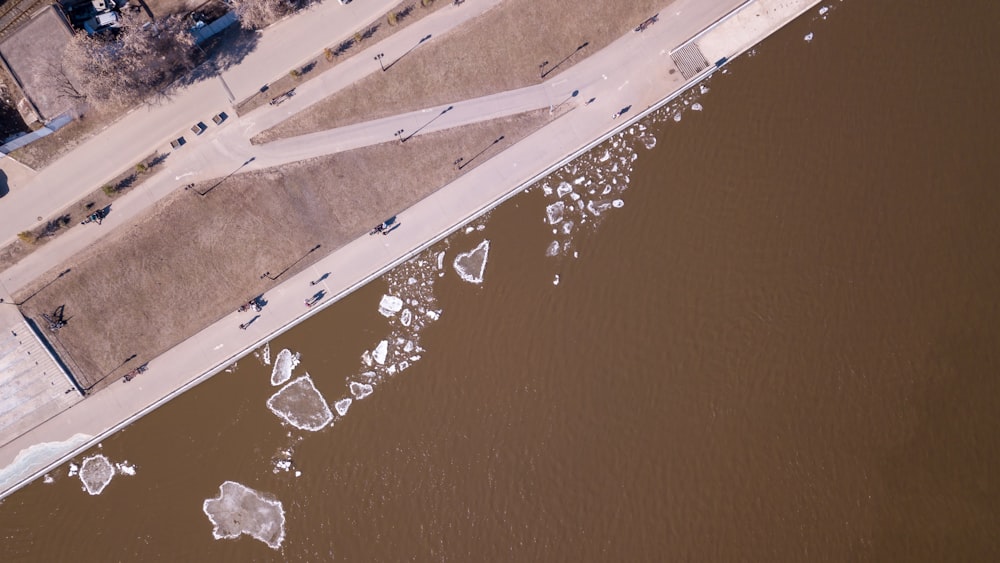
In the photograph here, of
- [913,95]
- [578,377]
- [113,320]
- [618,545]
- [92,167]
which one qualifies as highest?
[92,167]

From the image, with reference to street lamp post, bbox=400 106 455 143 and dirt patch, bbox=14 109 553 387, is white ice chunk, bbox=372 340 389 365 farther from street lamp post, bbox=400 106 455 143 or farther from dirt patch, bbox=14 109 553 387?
street lamp post, bbox=400 106 455 143

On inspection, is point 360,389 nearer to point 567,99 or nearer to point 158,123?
point 158,123

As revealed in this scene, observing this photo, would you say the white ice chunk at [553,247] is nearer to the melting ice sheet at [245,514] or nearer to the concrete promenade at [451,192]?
the concrete promenade at [451,192]

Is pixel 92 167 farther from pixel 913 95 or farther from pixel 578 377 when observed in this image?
pixel 913 95

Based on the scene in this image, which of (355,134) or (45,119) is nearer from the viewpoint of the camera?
(45,119)

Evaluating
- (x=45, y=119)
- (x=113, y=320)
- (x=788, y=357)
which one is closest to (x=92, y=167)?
(x=45, y=119)

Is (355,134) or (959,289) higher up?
(355,134)
